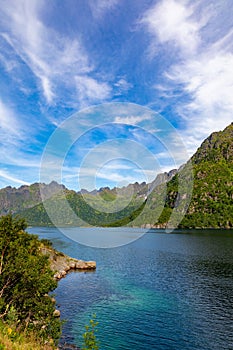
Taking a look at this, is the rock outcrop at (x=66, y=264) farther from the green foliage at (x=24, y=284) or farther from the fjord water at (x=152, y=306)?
the green foliage at (x=24, y=284)

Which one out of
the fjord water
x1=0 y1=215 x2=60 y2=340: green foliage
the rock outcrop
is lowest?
the fjord water

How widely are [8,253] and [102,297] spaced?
36.7m

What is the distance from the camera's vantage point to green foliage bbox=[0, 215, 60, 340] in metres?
24.3

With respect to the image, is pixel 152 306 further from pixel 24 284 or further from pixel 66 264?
pixel 66 264

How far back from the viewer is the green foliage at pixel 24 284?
24344 mm

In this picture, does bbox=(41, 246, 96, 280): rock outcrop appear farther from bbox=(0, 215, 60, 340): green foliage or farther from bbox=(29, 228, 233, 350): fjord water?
bbox=(0, 215, 60, 340): green foliage

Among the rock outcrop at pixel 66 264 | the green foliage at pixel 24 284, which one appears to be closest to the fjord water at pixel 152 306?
the rock outcrop at pixel 66 264

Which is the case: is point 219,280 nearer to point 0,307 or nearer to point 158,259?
point 158,259

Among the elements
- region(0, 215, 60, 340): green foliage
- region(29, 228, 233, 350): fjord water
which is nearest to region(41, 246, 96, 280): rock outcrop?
region(29, 228, 233, 350): fjord water

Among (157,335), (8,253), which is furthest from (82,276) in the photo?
(8,253)

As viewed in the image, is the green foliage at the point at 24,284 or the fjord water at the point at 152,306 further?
the fjord water at the point at 152,306

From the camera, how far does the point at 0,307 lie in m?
21.2

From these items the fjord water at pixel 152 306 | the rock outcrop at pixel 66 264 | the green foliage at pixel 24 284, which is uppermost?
the green foliage at pixel 24 284

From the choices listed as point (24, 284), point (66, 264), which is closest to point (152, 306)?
point (24, 284)
